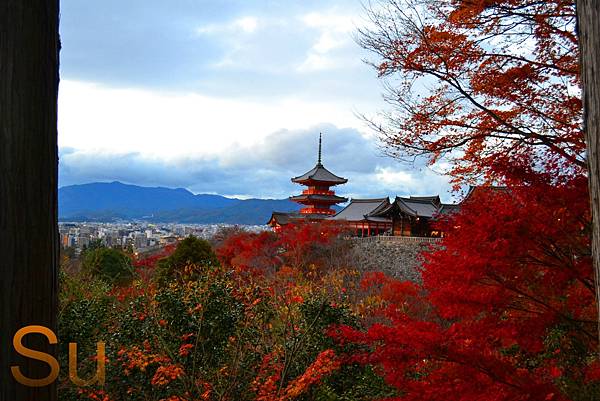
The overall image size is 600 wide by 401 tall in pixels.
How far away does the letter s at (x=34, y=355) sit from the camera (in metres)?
1.20

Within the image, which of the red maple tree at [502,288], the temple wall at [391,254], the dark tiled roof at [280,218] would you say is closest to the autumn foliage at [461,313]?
the red maple tree at [502,288]

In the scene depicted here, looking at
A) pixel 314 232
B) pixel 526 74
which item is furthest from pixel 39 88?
pixel 314 232

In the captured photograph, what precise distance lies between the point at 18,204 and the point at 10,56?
358 millimetres

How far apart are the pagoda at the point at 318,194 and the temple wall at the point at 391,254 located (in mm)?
9609

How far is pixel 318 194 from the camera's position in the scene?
30.2 metres

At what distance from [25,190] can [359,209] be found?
84.6 feet

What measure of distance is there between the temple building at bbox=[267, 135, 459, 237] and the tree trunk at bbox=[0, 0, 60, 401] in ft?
59.1

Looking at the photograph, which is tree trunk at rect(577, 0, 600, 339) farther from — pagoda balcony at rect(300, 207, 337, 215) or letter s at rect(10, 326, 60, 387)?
pagoda balcony at rect(300, 207, 337, 215)

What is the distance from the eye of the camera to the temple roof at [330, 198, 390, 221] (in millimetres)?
25734

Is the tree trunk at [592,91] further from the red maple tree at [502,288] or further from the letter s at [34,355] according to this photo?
the red maple tree at [502,288]

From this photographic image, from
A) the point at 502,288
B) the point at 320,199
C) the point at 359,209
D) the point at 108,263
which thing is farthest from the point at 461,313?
the point at 320,199

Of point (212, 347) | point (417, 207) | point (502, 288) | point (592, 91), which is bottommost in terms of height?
point (212, 347)

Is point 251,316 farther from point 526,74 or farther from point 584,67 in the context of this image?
point 584,67

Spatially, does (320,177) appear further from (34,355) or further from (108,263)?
(34,355)
